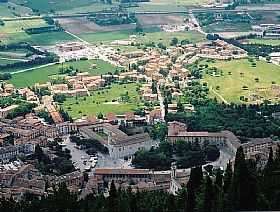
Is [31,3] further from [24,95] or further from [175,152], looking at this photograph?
[175,152]

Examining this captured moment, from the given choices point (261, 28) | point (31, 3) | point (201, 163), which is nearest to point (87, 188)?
point (201, 163)

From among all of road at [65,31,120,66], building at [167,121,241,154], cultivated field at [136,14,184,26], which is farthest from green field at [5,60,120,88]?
cultivated field at [136,14,184,26]

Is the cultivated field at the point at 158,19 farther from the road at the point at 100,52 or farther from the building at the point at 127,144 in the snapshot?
the building at the point at 127,144

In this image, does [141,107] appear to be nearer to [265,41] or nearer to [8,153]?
[8,153]

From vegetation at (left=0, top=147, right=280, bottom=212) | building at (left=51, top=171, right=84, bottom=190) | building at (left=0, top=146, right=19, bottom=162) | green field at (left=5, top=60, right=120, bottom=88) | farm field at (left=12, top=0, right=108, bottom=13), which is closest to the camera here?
vegetation at (left=0, top=147, right=280, bottom=212)

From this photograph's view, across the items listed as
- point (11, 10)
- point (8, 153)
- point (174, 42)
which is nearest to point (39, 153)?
point (8, 153)

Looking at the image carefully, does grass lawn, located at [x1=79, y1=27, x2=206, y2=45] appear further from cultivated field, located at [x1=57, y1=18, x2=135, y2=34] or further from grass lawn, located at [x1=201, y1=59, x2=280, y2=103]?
grass lawn, located at [x1=201, y1=59, x2=280, y2=103]

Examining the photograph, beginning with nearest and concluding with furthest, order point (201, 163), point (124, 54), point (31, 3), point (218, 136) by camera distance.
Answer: point (201, 163) < point (218, 136) < point (124, 54) < point (31, 3)
